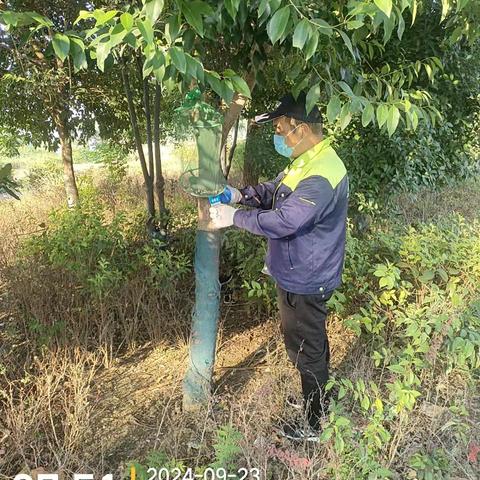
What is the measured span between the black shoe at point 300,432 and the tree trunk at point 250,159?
3.72m

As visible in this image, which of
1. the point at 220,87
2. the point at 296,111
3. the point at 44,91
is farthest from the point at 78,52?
the point at 44,91

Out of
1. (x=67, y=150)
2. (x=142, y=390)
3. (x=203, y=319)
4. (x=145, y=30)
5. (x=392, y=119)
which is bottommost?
(x=142, y=390)

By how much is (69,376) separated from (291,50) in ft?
6.41

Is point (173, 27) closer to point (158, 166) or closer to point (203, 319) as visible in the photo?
point (203, 319)

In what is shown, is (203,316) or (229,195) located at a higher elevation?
(229,195)

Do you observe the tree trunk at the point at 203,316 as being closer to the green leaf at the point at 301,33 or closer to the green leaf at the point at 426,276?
the green leaf at the point at 301,33

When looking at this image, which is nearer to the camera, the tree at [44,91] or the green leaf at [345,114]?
the green leaf at [345,114]

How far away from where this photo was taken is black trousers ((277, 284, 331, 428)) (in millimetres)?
2270

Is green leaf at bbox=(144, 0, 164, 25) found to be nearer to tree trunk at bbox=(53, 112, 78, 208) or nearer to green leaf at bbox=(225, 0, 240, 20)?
green leaf at bbox=(225, 0, 240, 20)

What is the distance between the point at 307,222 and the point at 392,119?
0.57 metres

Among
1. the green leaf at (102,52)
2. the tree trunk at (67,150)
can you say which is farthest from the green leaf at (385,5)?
the tree trunk at (67,150)

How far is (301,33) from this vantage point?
4.37 ft

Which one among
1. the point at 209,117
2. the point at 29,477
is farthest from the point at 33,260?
the point at 209,117

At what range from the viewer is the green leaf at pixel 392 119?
164cm
